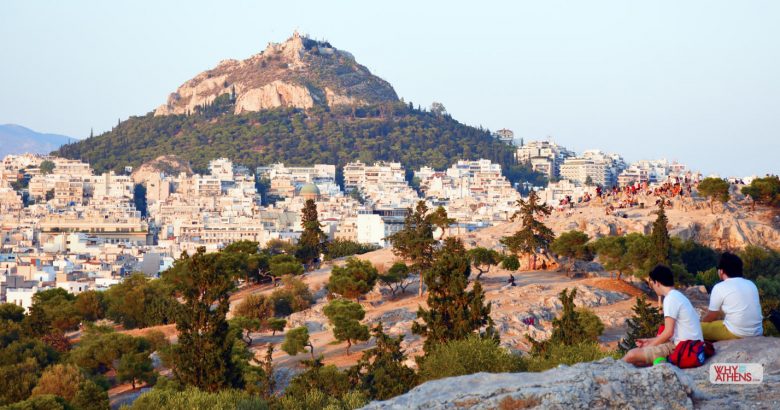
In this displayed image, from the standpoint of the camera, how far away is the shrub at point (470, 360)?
1639 cm

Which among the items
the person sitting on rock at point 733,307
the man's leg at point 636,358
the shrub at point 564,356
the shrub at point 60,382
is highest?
the person sitting on rock at point 733,307

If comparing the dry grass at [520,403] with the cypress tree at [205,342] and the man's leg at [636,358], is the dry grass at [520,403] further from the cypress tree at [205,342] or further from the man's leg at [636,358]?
the cypress tree at [205,342]

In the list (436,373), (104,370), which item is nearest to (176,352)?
(436,373)

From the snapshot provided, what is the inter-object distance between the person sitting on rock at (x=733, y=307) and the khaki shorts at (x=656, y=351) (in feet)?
2.39

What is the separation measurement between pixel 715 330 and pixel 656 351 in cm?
96

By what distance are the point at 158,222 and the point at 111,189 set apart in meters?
25.6

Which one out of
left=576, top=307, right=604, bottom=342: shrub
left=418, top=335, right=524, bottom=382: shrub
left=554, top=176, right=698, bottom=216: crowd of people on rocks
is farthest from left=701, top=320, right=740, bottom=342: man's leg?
left=554, top=176, right=698, bottom=216: crowd of people on rocks

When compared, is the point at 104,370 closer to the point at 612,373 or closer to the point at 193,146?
the point at 612,373

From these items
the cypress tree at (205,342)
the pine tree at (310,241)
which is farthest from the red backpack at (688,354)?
the pine tree at (310,241)

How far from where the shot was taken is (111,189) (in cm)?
15988

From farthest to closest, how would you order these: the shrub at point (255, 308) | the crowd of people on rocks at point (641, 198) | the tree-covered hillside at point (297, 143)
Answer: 1. the tree-covered hillside at point (297, 143)
2. the crowd of people on rocks at point (641, 198)
3. the shrub at point (255, 308)

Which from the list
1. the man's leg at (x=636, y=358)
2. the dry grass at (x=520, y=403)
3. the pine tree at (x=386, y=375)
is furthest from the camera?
the pine tree at (x=386, y=375)

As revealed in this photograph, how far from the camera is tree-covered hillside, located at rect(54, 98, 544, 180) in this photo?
188 meters

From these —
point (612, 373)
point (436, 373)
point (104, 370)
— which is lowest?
point (104, 370)
